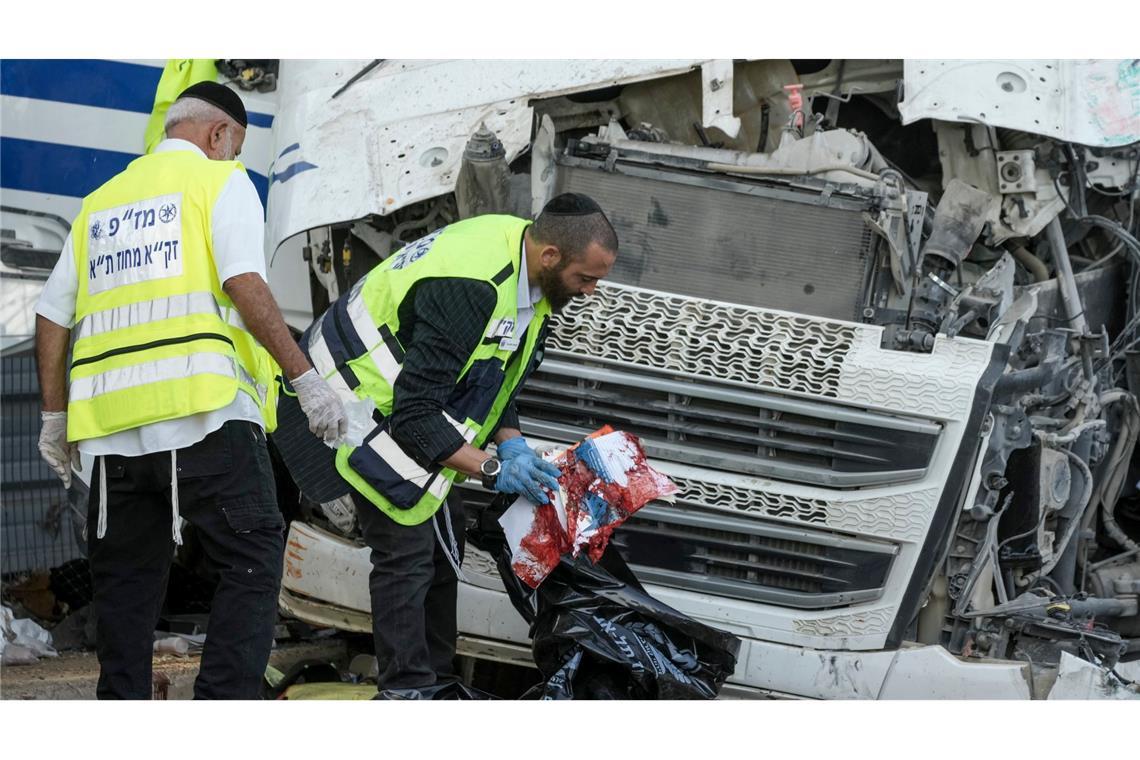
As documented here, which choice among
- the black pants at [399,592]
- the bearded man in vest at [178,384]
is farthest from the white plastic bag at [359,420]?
the bearded man in vest at [178,384]

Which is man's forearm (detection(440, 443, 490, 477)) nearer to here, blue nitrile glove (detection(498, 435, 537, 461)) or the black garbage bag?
blue nitrile glove (detection(498, 435, 537, 461))

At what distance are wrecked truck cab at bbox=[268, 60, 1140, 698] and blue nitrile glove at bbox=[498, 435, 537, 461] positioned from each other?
49 cm

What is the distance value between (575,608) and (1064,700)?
143 cm

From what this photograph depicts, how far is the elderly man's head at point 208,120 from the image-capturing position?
370cm

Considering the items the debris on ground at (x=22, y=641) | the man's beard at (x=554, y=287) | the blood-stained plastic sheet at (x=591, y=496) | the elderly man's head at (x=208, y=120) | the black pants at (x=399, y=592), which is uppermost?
the elderly man's head at (x=208, y=120)

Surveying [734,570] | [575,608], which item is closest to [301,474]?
[575,608]

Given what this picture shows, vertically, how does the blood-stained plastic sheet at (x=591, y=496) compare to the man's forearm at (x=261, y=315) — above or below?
below

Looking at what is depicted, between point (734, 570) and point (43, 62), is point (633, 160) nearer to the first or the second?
point (734, 570)

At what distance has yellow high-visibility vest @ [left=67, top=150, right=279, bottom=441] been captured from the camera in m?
3.49

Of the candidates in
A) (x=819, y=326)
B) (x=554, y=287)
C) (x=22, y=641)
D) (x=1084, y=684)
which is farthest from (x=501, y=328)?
(x=22, y=641)

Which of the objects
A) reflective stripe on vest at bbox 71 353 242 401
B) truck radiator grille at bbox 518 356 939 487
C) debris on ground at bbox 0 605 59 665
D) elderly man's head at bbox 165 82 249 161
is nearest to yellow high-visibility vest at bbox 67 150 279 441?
reflective stripe on vest at bbox 71 353 242 401

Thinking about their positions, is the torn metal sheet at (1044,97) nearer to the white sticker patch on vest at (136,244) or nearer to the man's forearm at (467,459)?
the man's forearm at (467,459)

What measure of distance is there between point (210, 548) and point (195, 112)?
1078 mm

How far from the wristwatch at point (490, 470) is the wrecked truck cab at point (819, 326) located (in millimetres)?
633
